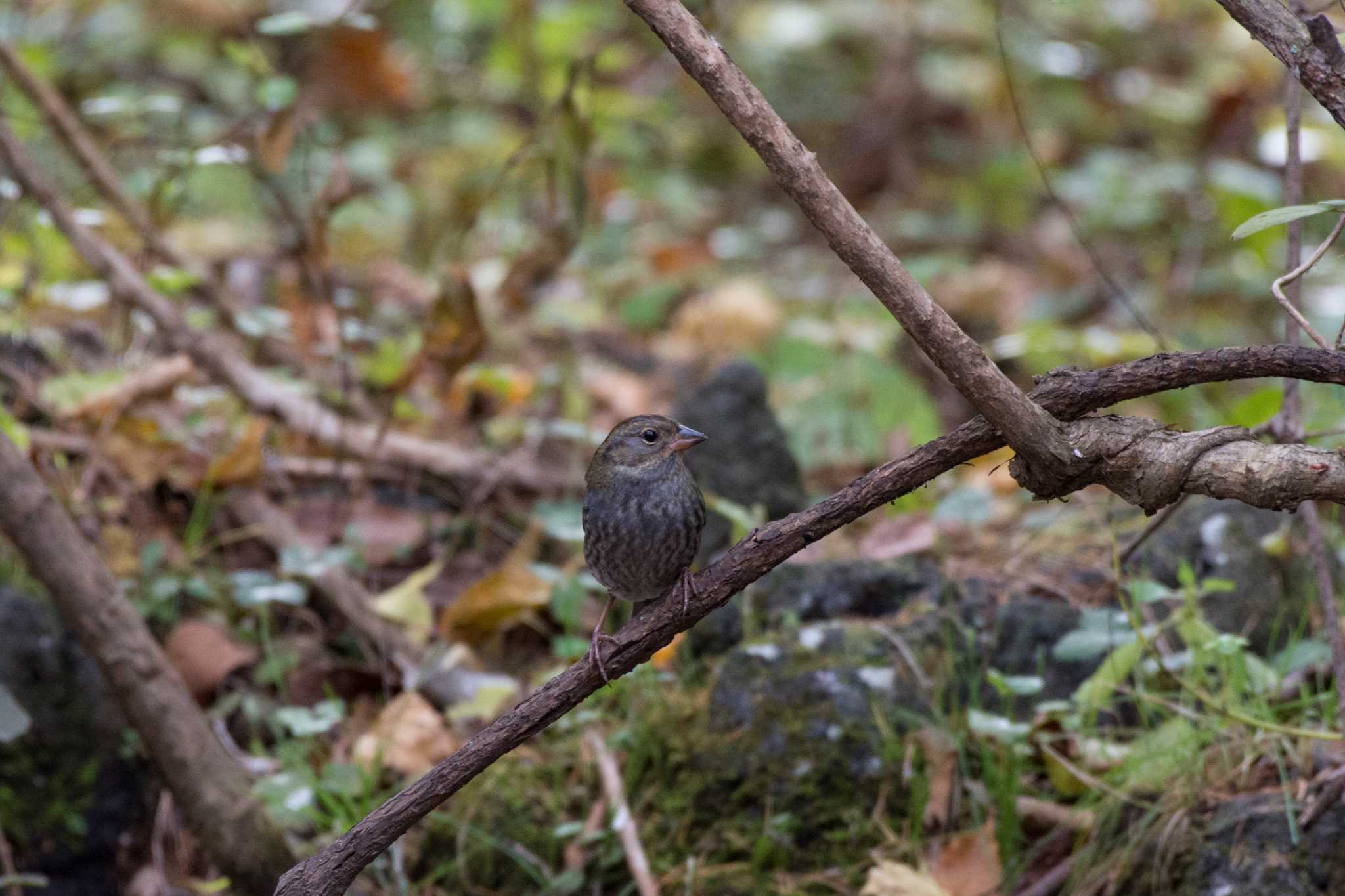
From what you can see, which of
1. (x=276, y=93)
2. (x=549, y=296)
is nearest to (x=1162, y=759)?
(x=276, y=93)

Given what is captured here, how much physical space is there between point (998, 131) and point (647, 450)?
287 inches

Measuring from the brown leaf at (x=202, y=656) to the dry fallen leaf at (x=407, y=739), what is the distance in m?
0.45

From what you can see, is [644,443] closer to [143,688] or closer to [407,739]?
[407,739]

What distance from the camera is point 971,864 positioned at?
297 cm

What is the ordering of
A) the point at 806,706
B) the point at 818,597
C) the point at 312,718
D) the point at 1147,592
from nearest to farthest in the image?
the point at 1147,592 → the point at 806,706 → the point at 312,718 → the point at 818,597

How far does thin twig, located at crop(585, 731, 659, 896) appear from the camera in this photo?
3.06 metres

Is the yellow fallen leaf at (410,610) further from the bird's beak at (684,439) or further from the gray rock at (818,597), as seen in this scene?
the bird's beak at (684,439)

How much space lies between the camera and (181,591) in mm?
3943

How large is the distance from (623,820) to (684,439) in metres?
0.91

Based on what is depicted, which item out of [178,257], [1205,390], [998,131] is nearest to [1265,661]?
[1205,390]

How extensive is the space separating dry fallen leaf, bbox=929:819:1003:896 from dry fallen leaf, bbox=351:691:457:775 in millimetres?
1290

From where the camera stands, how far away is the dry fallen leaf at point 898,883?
2.79 meters

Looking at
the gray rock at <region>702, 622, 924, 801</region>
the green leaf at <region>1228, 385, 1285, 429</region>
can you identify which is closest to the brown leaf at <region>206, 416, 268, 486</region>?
the gray rock at <region>702, 622, 924, 801</region>

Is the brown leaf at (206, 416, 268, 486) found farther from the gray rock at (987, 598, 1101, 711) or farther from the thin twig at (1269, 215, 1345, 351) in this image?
the thin twig at (1269, 215, 1345, 351)
